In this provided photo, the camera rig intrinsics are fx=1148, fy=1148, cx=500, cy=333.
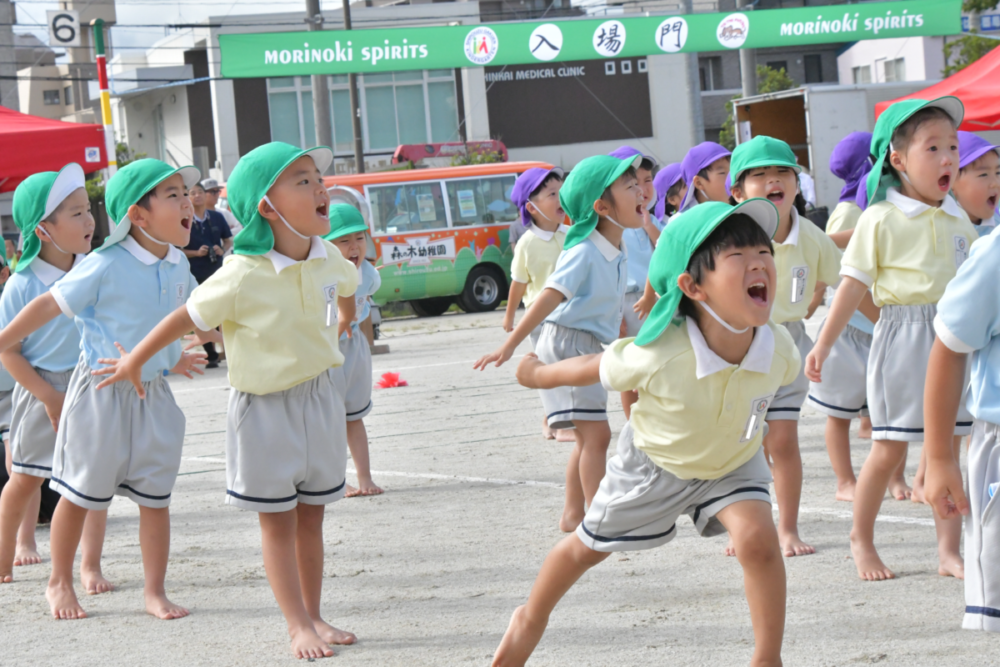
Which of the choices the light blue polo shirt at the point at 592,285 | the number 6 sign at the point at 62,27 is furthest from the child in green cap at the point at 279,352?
the number 6 sign at the point at 62,27

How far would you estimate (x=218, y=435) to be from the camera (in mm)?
8703

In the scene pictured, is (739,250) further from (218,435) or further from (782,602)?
(218,435)

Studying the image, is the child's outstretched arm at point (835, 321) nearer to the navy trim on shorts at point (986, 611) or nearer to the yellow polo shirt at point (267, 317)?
the navy trim on shorts at point (986, 611)

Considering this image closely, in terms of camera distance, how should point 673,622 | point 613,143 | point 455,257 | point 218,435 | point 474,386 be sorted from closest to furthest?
point 673,622 → point 218,435 → point 474,386 → point 455,257 → point 613,143

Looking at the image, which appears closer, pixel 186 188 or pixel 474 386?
pixel 186 188

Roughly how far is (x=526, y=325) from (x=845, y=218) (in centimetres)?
216

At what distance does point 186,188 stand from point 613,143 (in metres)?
37.3

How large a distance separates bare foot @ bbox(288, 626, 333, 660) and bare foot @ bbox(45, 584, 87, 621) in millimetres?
1097

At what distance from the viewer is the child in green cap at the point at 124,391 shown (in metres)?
4.30

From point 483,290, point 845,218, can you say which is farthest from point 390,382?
point 483,290

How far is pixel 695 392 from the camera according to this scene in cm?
311

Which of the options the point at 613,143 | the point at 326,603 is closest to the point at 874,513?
the point at 326,603

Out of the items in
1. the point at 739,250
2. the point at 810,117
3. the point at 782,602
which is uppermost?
the point at 810,117

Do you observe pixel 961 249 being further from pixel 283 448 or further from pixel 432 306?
pixel 432 306
